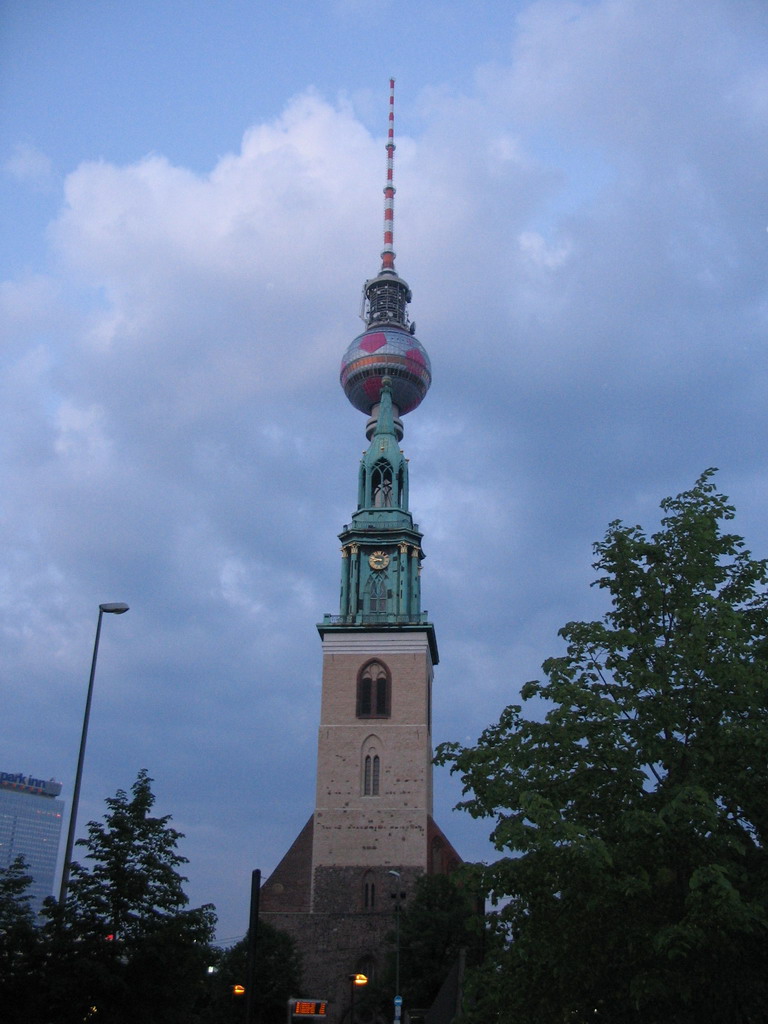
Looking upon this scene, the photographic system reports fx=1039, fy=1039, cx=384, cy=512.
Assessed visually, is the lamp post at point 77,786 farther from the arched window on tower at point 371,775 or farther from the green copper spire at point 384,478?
the green copper spire at point 384,478

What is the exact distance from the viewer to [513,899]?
20.1 meters

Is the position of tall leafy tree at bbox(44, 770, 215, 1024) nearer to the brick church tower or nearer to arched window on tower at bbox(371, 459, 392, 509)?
the brick church tower

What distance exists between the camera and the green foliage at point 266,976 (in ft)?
165

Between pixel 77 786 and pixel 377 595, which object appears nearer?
pixel 77 786

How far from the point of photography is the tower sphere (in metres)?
84.8

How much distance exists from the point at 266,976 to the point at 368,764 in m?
14.7

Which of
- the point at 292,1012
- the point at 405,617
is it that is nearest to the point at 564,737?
the point at 292,1012

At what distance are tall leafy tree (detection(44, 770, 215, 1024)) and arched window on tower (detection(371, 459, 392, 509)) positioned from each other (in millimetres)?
50288

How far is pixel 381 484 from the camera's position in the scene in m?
75.9

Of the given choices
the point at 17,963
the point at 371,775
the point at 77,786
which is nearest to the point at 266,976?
the point at 371,775

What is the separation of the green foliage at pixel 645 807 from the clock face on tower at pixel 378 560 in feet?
164

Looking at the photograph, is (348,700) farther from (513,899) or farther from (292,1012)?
(513,899)

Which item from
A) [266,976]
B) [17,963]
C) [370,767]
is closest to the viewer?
[17,963]

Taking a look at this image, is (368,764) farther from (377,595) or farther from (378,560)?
(378,560)
